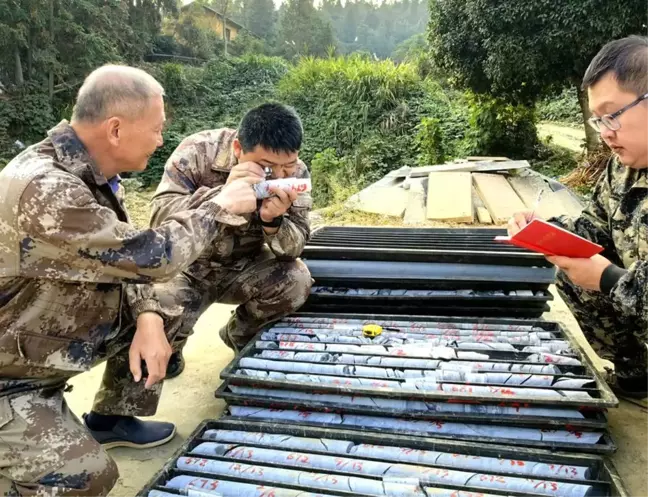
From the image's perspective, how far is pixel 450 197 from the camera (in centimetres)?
666

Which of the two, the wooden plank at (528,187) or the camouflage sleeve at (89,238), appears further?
the wooden plank at (528,187)

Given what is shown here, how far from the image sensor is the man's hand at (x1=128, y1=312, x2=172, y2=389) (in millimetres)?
1894

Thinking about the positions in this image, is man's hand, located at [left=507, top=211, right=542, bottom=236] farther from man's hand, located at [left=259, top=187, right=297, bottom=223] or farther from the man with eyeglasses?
man's hand, located at [left=259, top=187, right=297, bottom=223]

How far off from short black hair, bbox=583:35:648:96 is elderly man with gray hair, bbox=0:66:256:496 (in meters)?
1.42

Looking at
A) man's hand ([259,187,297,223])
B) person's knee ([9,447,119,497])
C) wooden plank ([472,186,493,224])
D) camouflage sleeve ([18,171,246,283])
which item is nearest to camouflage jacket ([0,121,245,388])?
camouflage sleeve ([18,171,246,283])

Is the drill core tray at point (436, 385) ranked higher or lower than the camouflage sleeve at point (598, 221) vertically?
lower

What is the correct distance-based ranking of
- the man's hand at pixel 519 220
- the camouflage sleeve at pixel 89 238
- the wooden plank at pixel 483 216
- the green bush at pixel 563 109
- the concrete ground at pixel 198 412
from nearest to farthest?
the camouflage sleeve at pixel 89 238, the concrete ground at pixel 198 412, the man's hand at pixel 519 220, the wooden plank at pixel 483 216, the green bush at pixel 563 109

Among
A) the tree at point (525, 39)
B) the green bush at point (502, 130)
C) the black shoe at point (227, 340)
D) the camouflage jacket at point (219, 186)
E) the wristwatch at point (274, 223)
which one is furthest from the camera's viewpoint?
the green bush at point (502, 130)

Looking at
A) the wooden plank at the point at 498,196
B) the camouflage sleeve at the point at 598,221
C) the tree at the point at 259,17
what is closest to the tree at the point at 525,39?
the wooden plank at the point at 498,196

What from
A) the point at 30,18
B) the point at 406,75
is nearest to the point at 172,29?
the point at 30,18

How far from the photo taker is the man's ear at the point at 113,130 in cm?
177

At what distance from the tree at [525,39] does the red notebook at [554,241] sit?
7259 mm

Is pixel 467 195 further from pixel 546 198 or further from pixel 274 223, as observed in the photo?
pixel 274 223

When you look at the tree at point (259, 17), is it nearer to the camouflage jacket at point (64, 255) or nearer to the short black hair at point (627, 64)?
the short black hair at point (627, 64)
